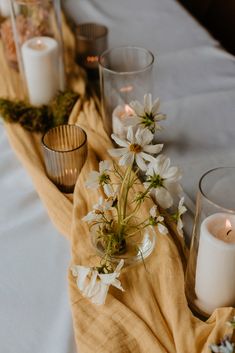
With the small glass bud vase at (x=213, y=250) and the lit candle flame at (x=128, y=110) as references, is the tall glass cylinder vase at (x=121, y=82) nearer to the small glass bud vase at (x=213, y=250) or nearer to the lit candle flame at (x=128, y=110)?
the lit candle flame at (x=128, y=110)

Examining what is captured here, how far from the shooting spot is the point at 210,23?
6.10ft

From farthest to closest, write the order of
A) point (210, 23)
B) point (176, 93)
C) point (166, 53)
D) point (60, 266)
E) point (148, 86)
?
1. point (210, 23)
2. point (166, 53)
3. point (176, 93)
4. point (148, 86)
5. point (60, 266)

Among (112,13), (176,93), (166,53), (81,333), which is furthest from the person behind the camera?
(112,13)

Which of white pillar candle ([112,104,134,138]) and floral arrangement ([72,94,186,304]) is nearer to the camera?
floral arrangement ([72,94,186,304])

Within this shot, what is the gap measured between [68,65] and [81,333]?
2.18 feet

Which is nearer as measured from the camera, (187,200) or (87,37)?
(187,200)

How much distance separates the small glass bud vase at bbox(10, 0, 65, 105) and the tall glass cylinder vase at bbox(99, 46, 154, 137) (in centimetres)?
13

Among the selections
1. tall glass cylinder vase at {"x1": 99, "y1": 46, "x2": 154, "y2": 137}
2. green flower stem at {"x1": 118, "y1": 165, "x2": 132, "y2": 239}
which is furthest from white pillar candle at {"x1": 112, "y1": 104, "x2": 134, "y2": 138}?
green flower stem at {"x1": 118, "y1": 165, "x2": 132, "y2": 239}

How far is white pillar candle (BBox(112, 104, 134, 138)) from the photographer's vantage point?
0.86 metres

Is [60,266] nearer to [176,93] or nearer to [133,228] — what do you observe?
[133,228]

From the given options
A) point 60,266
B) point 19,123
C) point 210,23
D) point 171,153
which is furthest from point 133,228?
point 210,23

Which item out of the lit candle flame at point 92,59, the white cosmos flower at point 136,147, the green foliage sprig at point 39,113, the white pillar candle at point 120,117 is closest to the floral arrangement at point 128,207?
the white cosmos flower at point 136,147

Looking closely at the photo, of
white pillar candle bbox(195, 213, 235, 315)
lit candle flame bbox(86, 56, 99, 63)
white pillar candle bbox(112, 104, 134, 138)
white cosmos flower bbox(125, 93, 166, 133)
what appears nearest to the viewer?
white pillar candle bbox(195, 213, 235, 315)

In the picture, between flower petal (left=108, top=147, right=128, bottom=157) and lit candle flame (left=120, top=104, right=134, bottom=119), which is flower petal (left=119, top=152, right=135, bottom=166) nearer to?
flower petal (left=108, top=147, right=128, bottom=157)
